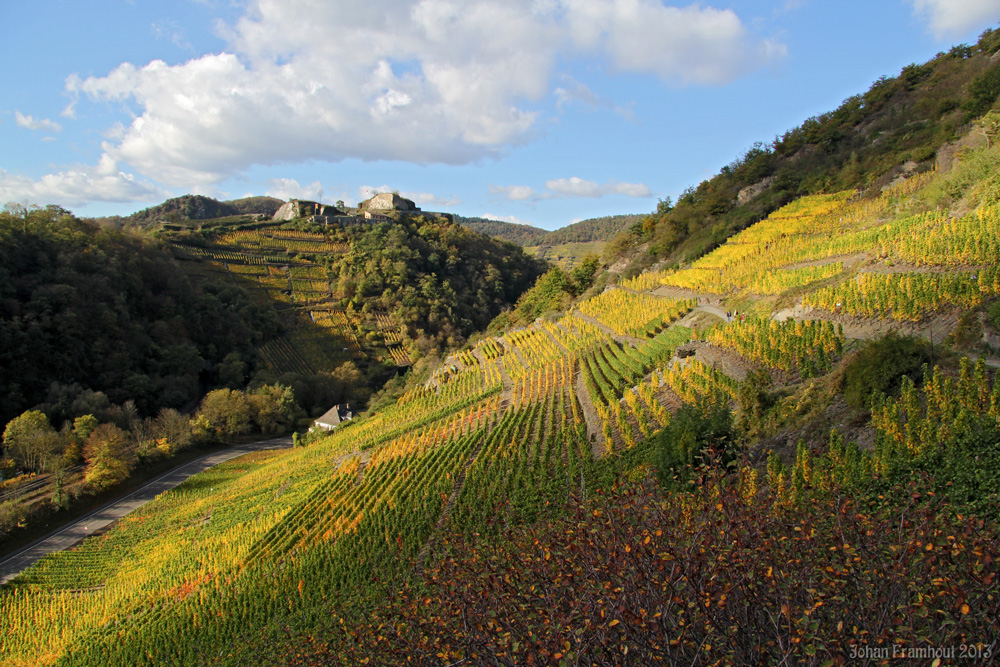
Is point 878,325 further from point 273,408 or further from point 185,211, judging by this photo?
point 185,211

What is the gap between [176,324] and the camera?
53.3 meters

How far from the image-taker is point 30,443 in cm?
3134

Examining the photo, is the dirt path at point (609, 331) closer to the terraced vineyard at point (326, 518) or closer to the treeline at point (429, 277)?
the terraced vineyard at point (326, 518)

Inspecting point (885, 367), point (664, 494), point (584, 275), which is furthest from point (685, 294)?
point (664, 494)

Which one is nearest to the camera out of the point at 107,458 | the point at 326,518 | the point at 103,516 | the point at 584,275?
the point at 326,518

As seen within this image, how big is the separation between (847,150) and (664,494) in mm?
42147

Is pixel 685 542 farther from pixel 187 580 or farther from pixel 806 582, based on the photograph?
pixel 187 580

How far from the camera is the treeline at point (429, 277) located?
66938 millimetres

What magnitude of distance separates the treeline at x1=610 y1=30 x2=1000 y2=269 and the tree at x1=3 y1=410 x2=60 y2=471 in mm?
43743

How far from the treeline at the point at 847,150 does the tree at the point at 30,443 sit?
1722 inches

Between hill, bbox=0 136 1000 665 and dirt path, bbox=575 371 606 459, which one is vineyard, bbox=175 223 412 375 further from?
dirt path, bbox=575 371 606 459

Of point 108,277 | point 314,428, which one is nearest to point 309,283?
point 108,277

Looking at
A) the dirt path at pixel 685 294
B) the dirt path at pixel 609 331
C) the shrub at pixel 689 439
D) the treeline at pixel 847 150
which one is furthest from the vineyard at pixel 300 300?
the shrub at pixel 689 439

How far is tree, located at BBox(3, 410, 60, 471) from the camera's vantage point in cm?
3122
